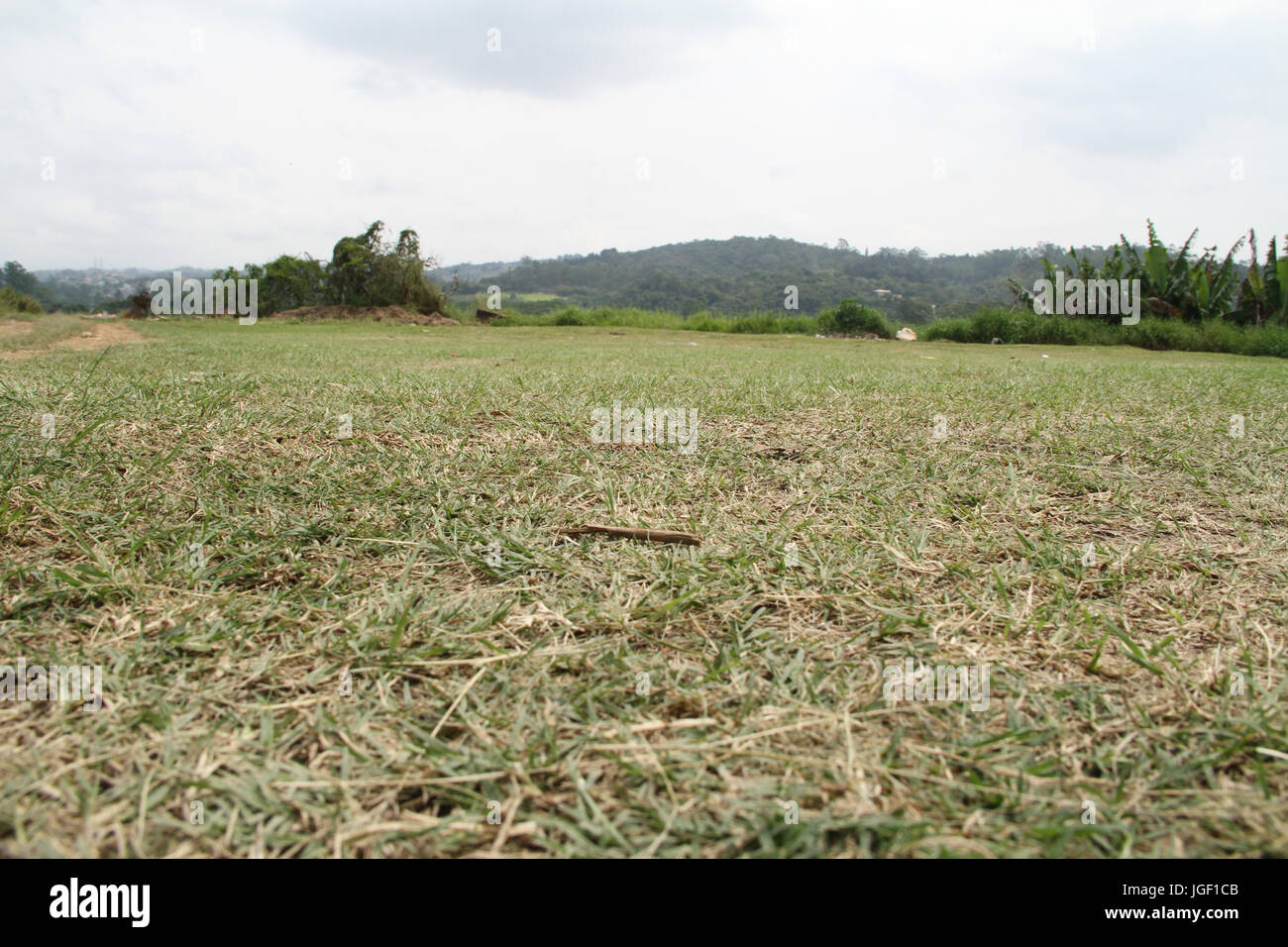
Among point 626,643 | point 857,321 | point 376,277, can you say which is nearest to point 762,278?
point 857,321

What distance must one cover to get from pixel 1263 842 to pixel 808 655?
0.66 m

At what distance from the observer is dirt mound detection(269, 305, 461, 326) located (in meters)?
21.5

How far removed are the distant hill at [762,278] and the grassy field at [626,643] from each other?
23954mm

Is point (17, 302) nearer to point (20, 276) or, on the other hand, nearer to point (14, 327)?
point (14, 327)

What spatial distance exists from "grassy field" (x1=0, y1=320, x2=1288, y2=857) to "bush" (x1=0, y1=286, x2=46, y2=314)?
1870 cm

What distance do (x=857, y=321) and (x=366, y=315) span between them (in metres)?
15.8

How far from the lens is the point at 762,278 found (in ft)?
131

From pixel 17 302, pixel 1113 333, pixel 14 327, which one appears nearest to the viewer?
pixel 14 327

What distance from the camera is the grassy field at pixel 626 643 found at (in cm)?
93

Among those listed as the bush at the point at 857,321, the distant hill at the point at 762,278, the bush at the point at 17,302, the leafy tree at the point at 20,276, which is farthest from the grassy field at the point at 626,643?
the leafy tree at the point at 20,276

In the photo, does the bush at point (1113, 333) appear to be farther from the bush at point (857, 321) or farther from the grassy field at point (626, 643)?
the grassy field at point (626, 643)

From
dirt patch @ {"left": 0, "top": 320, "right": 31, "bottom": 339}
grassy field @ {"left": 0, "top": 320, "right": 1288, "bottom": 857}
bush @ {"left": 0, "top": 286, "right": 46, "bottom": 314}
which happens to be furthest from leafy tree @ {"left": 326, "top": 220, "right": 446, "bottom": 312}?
grassy field @ {"left": 0, "top": 320, "right": 1288, "bottom": 857}

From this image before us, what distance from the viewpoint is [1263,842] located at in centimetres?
89
